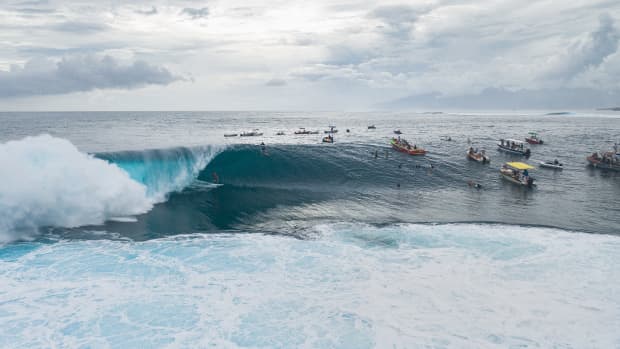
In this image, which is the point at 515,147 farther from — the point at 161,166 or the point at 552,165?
the point at 161,166

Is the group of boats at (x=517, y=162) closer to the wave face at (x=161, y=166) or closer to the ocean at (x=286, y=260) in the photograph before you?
the ocean at (x=286, y=260)

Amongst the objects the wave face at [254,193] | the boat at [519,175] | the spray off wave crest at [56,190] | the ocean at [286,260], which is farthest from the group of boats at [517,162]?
the spray off wave crest at [56,190]

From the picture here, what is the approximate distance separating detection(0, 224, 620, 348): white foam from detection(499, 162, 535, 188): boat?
16.8m

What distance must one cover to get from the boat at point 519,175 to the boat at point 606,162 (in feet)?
52.4

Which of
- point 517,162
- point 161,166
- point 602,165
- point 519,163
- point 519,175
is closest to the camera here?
point 161,166

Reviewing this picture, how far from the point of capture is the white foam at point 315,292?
554 inches

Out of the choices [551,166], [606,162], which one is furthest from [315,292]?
[606,162]

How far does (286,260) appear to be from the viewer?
67.8ft

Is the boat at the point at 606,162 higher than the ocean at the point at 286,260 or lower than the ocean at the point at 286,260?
higher

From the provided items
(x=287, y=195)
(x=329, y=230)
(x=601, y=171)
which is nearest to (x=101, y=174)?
(x=287, y=195)

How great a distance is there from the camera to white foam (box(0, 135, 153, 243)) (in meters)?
24.8

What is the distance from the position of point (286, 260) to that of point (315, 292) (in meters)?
3.79

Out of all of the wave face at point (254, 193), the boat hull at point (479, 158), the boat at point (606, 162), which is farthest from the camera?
the boat hull at point (479, 158)

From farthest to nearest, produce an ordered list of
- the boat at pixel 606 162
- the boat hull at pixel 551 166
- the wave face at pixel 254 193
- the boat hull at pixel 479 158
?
the boat hull at pixel 479 158 < the boat hull at pixel 551 166 < the boat at pixel 606 162 < the wave face at pixel 254 193
